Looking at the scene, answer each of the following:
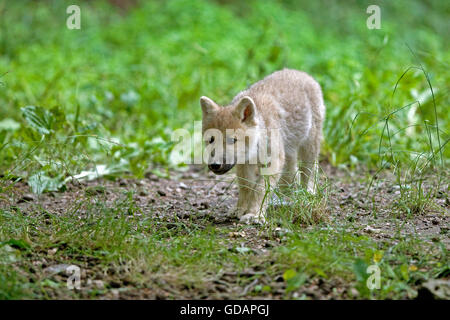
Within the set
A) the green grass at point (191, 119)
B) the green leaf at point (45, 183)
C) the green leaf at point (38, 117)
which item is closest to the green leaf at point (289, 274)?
the green grass at point (191, 119)

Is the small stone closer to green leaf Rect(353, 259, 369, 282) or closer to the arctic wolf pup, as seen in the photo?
the arctic wolf pup

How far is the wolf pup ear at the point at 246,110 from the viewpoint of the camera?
645 centimetres

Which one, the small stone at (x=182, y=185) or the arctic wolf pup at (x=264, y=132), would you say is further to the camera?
the small stone at (x=182, y=185)

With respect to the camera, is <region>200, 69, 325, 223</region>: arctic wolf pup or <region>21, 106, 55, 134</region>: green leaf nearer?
<region>200, 69, 325, 223</region>: arctic wolf pup

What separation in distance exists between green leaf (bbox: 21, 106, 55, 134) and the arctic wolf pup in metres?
2.16

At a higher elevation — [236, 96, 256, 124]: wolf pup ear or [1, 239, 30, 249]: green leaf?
[236, 96, 256, 124]: wolf pup ear

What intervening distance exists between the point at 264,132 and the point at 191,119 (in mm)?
3691

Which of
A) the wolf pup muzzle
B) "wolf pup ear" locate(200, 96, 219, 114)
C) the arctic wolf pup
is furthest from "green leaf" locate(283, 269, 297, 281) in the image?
"wolf pup ear" locate(200, 96, 219, 114)

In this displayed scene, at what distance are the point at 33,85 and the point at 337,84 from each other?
5666mm

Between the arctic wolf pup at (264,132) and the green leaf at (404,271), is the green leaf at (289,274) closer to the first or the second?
the green leaf at (404,271)

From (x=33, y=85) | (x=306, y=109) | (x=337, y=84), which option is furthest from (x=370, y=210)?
(x=33, y=85)

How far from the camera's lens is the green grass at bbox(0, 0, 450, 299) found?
194 inches

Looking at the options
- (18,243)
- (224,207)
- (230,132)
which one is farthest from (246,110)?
(18,243)

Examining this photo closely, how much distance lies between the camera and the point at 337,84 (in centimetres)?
1080
